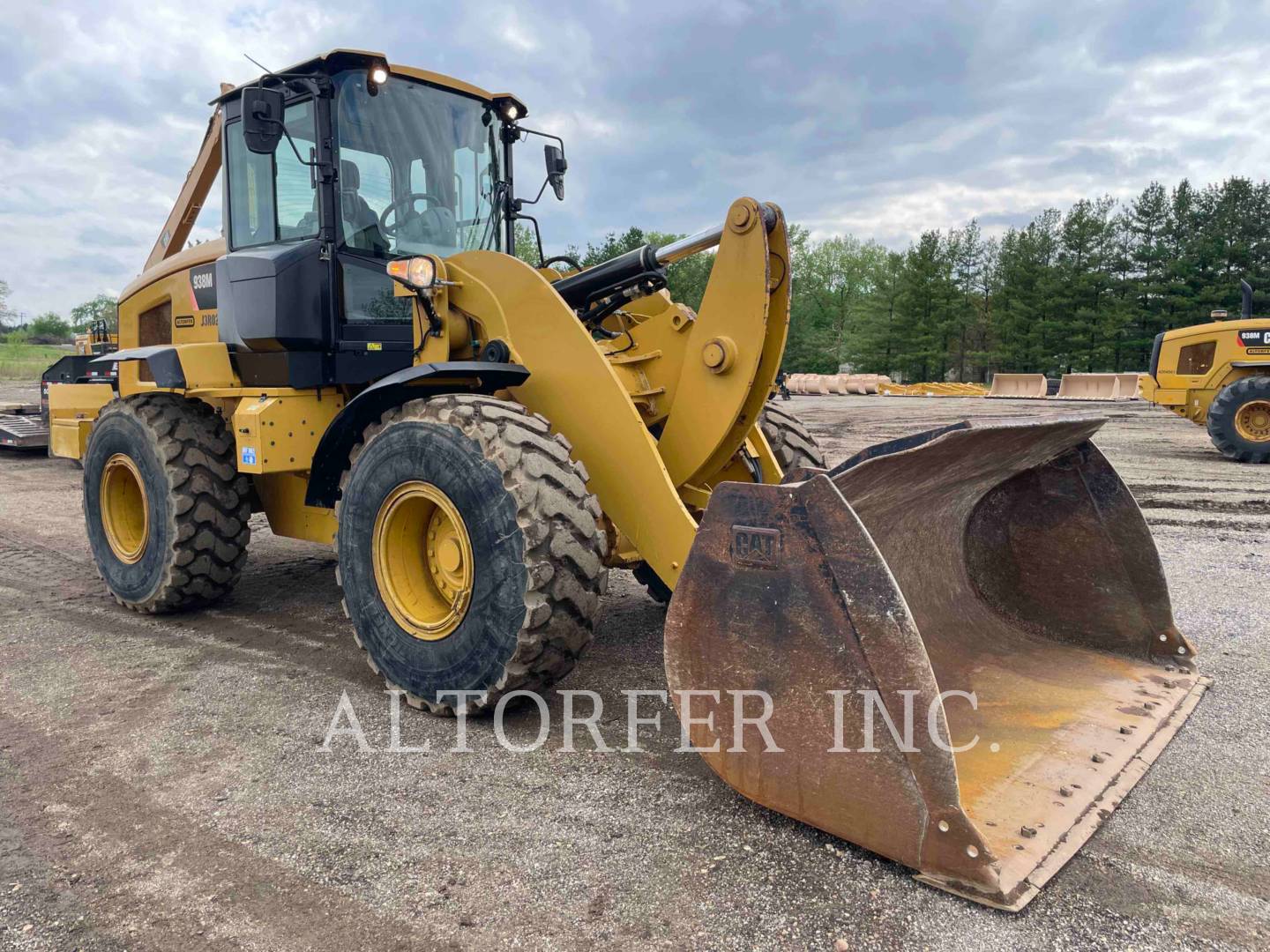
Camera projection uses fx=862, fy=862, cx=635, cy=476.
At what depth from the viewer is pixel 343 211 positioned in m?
4.22

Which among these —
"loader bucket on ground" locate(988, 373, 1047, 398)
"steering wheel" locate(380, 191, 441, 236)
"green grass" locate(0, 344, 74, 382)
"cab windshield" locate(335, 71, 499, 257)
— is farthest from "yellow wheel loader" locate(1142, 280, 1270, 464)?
"green grass" locate(0, 344, 74, 382)

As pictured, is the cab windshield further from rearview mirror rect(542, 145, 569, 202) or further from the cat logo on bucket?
the cat logo on bucket

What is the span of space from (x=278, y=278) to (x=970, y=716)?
3.63 meters

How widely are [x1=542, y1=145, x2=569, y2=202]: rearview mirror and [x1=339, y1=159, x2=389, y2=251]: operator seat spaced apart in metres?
1.21

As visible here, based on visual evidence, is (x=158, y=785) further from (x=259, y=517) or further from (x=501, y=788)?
(x=259, y=517)

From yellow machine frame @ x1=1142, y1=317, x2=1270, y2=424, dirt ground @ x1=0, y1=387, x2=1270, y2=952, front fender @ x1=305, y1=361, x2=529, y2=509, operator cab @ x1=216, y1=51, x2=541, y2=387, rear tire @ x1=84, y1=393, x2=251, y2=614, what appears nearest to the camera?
dirt ground @ x1=0, y1=387, x2=1270, y2=952

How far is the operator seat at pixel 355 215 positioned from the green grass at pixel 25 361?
118 feet

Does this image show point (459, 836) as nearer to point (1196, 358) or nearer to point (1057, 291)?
point (1196, 358)

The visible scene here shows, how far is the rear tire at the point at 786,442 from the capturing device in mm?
4598

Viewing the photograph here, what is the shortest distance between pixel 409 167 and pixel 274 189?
74 centimetres

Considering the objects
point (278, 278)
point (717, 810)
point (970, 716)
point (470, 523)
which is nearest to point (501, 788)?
point (717, 810)

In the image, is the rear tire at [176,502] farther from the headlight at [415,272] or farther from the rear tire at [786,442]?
the rear tire at [786,442]

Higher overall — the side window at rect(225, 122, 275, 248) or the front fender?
the side window at rect(225, 122, 275, 248)

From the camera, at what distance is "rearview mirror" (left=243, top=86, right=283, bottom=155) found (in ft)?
12.5
